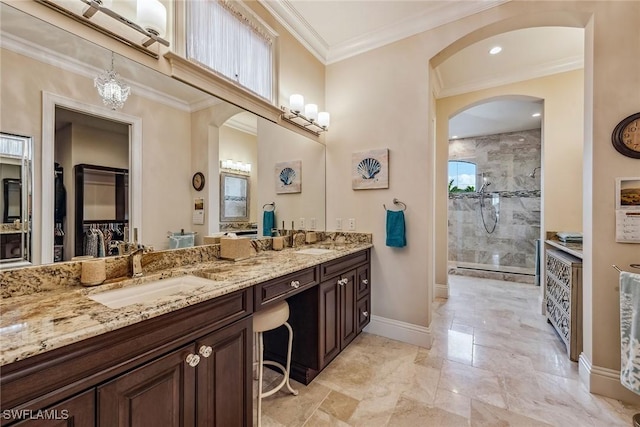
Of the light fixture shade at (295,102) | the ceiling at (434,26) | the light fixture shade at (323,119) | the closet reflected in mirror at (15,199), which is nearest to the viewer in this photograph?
the closet reflected in mirror at (15,199)

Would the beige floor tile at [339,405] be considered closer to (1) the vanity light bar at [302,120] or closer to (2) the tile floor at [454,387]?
(2) the tile floor at [454,387]

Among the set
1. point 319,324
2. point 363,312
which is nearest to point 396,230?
point 363,312

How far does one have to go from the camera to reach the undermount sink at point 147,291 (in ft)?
3.72

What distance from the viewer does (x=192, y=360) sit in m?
1.04

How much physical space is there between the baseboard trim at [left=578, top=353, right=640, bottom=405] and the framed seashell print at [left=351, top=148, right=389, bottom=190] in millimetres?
2006

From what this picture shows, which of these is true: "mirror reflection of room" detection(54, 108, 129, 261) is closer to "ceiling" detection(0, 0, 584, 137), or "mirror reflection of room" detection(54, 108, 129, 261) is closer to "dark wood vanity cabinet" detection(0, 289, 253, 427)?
"ceiling" detection(0, 0, 584, 137)

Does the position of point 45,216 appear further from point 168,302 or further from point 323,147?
point 323,147

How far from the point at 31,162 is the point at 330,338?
6.47 ft

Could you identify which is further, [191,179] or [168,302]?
[191,179]

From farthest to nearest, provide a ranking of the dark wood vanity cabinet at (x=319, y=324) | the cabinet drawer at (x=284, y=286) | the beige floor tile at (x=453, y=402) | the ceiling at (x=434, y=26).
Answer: the ceiling at (x=434, y=26) → the dark wood vanity cabinet at (x=319, y=324) → the beige floor tile at (x=453, y=402) → the cabinet drawer at (x=284, y=286)

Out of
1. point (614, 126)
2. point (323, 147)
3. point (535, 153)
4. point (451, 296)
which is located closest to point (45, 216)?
point (323, 147)

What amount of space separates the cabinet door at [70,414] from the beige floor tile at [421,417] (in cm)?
150

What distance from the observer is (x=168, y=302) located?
977 millimetres
